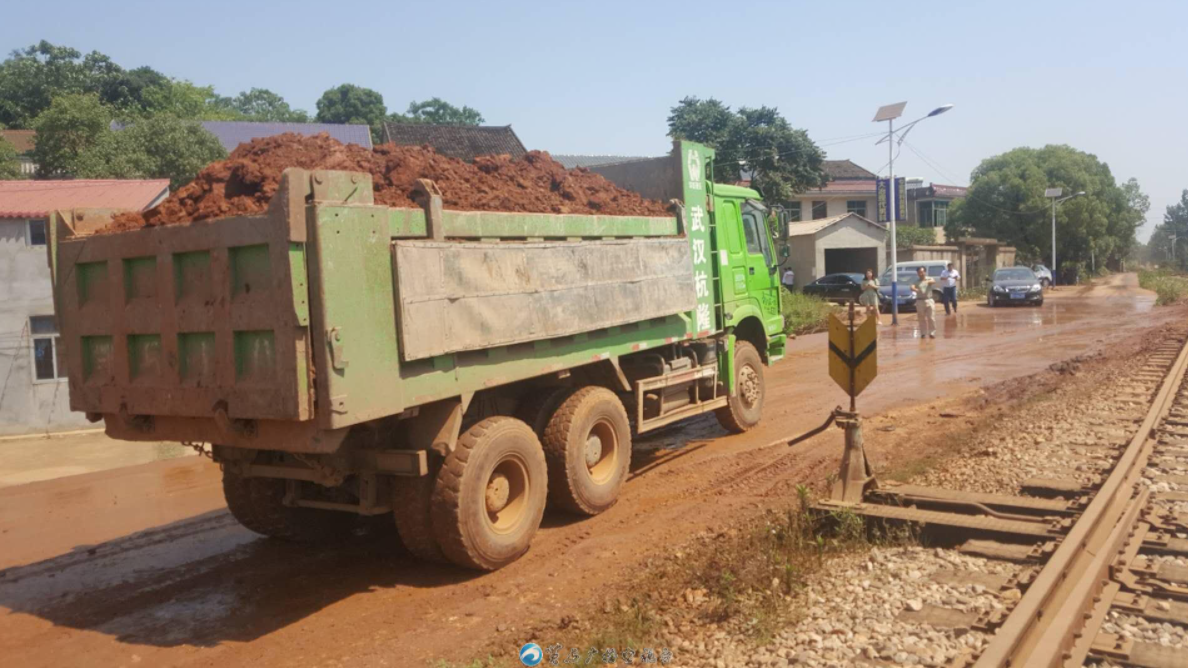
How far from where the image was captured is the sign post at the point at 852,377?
6.35 meters

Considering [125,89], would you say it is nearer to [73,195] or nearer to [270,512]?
[73,195]

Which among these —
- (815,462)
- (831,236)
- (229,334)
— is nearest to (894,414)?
(815,462)

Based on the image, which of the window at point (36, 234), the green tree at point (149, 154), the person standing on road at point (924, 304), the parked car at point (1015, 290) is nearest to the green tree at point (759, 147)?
the parked car at point (1015, 290)

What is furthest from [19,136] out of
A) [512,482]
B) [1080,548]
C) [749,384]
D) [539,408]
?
[1080,548]

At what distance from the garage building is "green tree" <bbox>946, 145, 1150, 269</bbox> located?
19.6 meters

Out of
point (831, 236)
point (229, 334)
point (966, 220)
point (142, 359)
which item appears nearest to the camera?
point (229, 334)

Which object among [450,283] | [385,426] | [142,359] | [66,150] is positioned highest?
[66,150]

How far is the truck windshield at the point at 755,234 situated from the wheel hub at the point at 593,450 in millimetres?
3687

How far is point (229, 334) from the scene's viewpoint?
4.89 metres

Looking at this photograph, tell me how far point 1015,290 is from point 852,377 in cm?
2693

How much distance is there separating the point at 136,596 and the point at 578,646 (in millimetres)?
3032

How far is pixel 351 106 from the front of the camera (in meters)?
60.3

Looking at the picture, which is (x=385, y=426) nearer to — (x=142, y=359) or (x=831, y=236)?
(x=142, y=359)

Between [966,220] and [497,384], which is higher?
[966,220]
